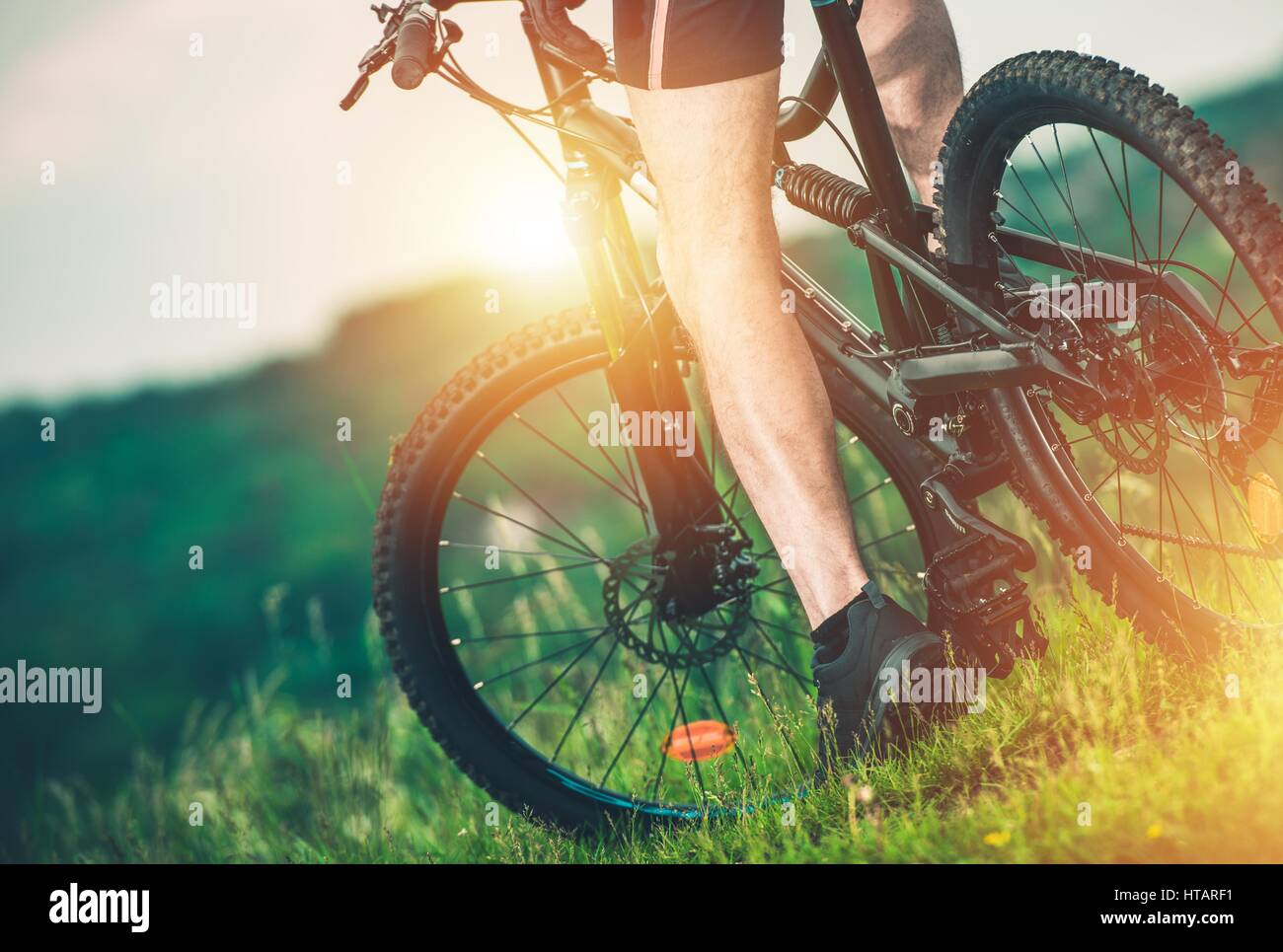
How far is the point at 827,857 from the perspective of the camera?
5.52ft

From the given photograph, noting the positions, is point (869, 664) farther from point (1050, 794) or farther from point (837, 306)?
point (837, 306)

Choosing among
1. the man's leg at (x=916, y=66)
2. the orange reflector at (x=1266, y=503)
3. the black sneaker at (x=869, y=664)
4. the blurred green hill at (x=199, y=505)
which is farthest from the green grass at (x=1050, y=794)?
the blurred green hill at (x=199, y=505)

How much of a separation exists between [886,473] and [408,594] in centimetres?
94

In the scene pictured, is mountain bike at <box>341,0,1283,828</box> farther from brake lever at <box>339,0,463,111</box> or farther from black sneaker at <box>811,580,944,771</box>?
black sneaker at <box>811,580,944,771</box>

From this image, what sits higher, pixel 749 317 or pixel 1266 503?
pixel 749 317

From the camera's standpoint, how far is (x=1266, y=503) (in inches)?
67.4

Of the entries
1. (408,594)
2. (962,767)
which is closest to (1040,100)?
(962,767)

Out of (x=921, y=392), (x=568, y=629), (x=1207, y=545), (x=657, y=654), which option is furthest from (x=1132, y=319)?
(x=568, y=629)

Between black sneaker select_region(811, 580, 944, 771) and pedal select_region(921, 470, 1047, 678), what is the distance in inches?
3.9

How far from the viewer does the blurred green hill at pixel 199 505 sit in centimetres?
966

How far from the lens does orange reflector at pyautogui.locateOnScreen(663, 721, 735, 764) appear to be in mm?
2334

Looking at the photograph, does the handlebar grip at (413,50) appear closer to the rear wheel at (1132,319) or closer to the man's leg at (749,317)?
the man's leg at (749,317)

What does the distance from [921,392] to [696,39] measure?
65 centimetres
